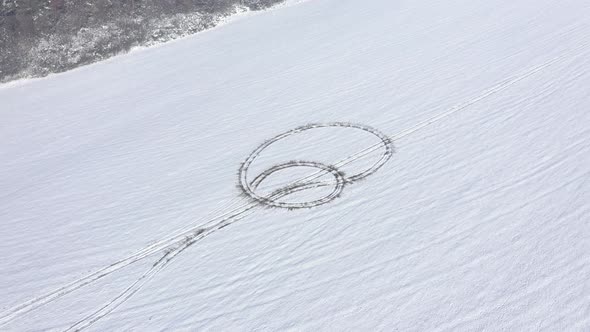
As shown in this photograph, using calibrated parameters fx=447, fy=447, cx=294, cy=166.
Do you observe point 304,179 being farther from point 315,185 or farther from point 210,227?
point 210,227

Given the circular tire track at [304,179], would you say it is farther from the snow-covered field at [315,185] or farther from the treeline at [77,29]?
the treeline at [77,29]

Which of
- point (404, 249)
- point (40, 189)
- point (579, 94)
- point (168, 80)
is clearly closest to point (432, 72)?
point (579, 94)

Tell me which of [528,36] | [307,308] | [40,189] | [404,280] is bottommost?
[40,189]

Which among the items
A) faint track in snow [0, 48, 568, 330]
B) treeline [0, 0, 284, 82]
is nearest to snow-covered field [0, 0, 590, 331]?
faint track in snow [0, 48, 568, 330]

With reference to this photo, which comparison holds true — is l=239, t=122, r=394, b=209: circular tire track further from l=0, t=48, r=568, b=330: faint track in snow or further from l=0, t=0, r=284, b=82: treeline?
l=0, t=0, r=284, b=82: treeline

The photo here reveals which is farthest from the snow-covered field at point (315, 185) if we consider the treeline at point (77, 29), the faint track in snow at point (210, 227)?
the treeline at point (77, 29)

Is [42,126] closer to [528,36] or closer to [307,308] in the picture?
[307,308]
